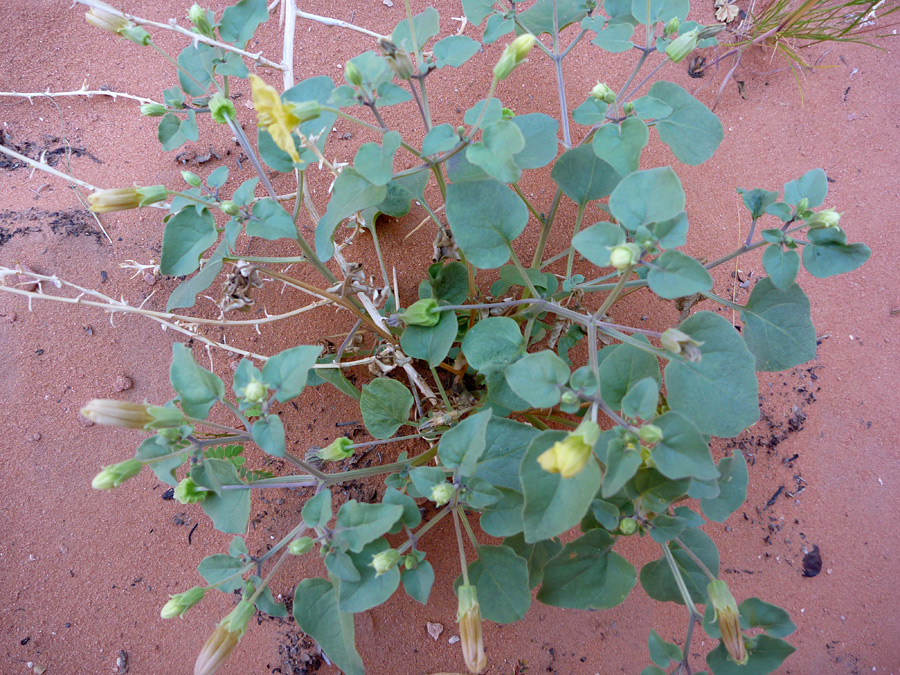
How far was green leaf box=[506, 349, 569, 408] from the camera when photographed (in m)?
1.06

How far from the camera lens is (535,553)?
4.54ft

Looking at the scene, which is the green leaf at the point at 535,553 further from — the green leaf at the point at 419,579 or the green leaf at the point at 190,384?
the green leaf at the point at 190,384

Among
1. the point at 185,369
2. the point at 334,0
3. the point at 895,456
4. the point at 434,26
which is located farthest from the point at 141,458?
the point at 895,456

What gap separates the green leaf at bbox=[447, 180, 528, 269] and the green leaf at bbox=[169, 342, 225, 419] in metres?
0.65

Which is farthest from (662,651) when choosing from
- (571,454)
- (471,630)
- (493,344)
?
(493,344)

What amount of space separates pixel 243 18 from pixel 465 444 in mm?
1221

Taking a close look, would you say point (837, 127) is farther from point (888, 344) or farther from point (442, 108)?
point (442, 108)

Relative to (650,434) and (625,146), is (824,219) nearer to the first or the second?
(625,146)

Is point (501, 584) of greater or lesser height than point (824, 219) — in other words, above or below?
below

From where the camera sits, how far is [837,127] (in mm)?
2152

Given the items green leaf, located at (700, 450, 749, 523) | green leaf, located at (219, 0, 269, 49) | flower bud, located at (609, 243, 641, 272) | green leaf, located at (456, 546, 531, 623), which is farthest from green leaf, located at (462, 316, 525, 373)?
green leaf, located at (219, 0, 269, 49)

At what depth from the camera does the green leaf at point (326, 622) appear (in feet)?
4.05

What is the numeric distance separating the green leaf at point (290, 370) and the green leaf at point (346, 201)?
0.22m

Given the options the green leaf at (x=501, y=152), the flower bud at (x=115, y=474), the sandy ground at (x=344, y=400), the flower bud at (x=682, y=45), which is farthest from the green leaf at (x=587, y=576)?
the flower bud at (x=682, y=45)
